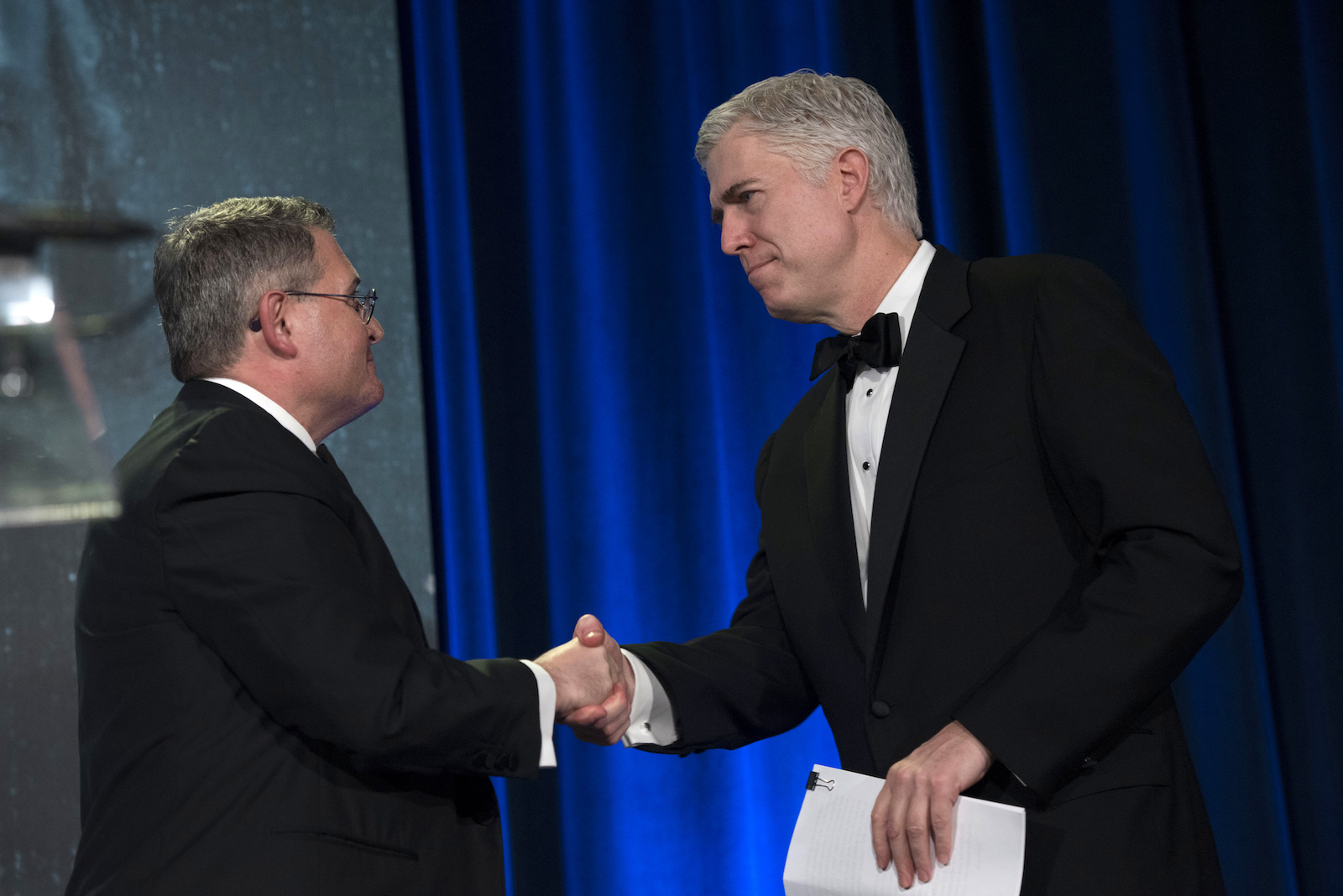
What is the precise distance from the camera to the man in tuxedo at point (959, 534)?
1.32 m

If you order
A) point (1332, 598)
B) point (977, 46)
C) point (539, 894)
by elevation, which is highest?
point (977, 46)

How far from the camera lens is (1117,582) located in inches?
52.8

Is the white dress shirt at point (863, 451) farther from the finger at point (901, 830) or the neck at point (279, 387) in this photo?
the neck at point (279, 387)

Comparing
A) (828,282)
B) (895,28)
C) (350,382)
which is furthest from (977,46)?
(350,382)

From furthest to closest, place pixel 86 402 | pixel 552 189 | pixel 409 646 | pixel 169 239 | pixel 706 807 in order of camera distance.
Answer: pixel 552 189, pixel 706 807, pixel 86 402, pixel 169 239, pixel 409 646

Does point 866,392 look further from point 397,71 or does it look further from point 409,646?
point 397,71

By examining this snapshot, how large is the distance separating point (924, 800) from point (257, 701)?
80 cm

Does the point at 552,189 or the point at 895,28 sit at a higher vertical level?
the point at 895,28

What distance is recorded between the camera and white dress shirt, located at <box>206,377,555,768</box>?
58.6 inches

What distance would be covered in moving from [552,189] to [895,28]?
3.20ft

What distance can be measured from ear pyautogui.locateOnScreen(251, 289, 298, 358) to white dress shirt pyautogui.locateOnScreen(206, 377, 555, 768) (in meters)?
0.07

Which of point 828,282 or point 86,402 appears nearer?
point 828,282

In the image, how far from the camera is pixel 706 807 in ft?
9.30

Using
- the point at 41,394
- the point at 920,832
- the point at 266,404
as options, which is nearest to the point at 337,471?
the point at 266,404
